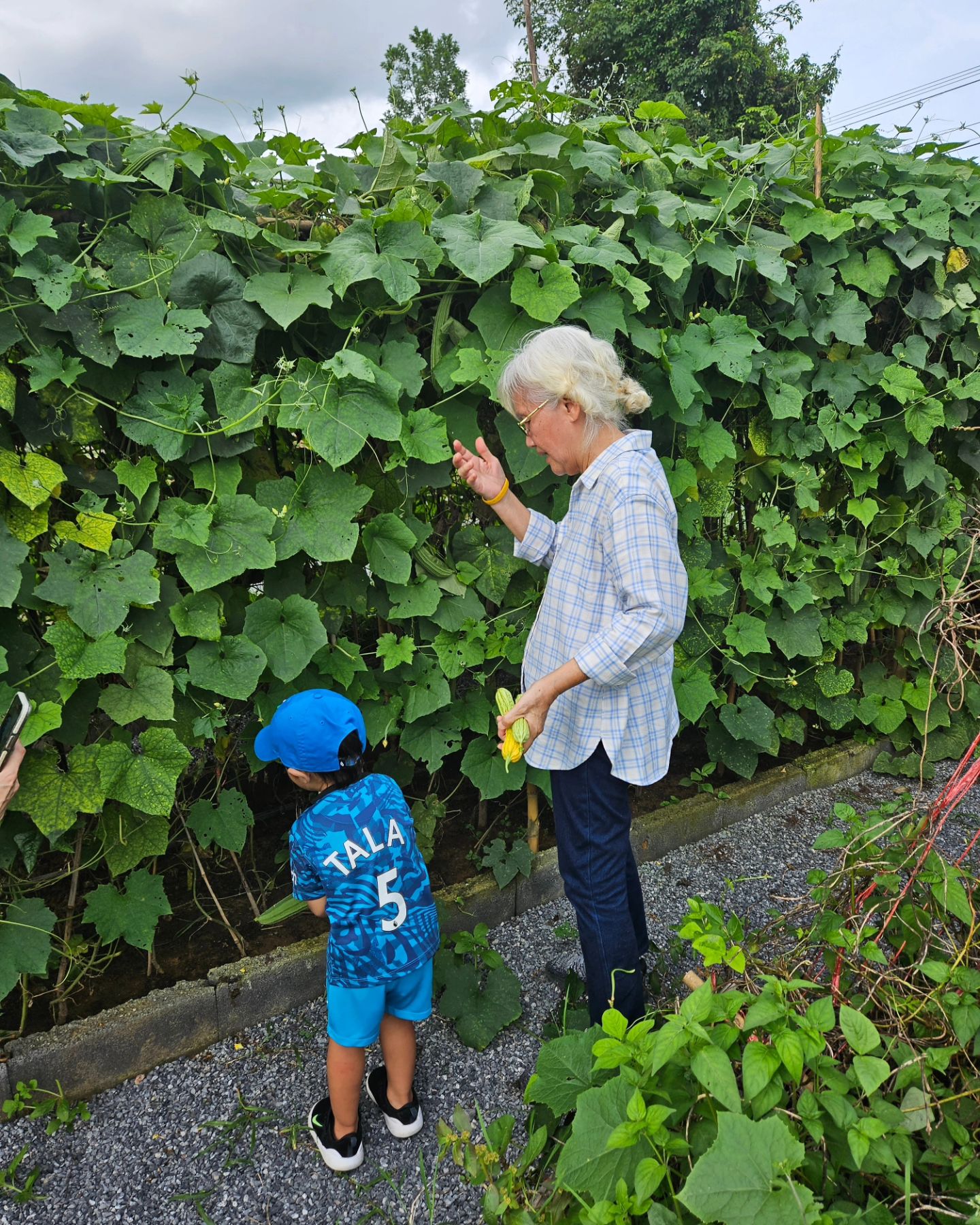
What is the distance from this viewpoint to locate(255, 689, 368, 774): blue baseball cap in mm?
1641

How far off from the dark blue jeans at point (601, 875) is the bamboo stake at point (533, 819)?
0.75 metres

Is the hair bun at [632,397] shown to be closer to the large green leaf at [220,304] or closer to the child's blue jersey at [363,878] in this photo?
the large green leaf at [220,304]

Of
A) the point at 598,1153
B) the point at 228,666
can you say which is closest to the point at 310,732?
the point at 228,666

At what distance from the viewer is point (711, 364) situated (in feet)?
8.58

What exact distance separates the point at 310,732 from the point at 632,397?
1024 millimetres

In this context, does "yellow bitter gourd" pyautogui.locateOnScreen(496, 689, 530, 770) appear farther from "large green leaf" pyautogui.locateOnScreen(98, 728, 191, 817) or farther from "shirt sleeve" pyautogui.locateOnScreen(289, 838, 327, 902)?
"large green leaf" pyautogui.locateOnScreen(98, 728, 191, 817)

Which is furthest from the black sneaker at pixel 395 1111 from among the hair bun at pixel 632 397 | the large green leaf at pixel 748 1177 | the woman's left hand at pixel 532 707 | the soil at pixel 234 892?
the hair bun at pixel 632 397

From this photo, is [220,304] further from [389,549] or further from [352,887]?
[352,887]

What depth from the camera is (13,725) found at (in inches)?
61.0

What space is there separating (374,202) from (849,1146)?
2.13 m

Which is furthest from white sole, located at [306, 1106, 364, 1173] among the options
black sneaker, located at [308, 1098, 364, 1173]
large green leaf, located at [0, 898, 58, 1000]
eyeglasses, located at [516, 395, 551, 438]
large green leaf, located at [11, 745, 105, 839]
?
eyeglasses, located at [516, 395, 551, 438]

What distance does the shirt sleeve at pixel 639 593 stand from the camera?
1.62 meters

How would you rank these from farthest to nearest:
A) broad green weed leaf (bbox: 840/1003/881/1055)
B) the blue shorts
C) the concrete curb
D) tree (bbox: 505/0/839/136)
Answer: tree (bbox: 505/0/839/136) → the concrete curb → the blue shorts → broad green weed leaf (bbox: 840/1003/881/1055)

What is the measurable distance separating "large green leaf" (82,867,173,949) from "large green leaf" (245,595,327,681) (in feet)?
2.08
